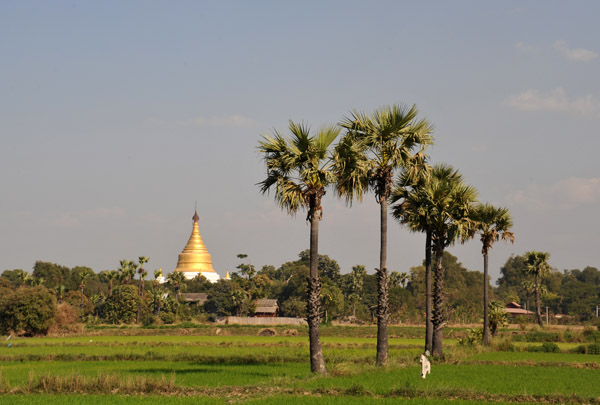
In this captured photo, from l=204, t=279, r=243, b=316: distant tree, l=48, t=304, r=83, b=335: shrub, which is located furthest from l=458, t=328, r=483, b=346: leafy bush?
l=204, t=279, r=243, b=316: distant tree

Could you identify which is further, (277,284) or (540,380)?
(277,284)

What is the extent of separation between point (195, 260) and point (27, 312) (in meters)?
109

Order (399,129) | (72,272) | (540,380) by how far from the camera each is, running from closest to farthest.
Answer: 1. (540,380)
2. (399,129)
3. (72,272)

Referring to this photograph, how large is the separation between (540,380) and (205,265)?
158435 mm

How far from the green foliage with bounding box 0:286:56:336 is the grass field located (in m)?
30.1

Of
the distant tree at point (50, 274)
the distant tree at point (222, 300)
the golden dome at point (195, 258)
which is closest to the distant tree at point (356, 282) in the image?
the distant tree at point (222, 300)

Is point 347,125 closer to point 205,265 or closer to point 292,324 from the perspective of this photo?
point 292,324

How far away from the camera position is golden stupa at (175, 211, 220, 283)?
18075cm

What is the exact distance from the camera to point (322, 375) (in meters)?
30.4

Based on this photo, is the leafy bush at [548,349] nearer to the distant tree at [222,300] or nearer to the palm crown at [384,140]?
the palm crown at [384,140]

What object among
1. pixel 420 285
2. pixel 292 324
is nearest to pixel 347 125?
pixel 292 324

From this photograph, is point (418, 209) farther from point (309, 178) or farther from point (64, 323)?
point (64, 323)

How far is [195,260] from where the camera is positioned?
184 m

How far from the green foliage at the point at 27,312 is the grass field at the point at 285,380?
98.7 ft
